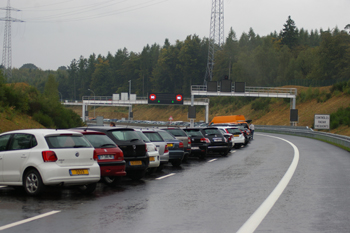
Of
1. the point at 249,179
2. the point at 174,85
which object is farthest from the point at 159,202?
the point at 174,85

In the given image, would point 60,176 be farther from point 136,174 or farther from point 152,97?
point 152,97

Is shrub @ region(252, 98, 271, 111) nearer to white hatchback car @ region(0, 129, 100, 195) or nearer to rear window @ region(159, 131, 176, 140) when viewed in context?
rear window @ region(159, 131, 176, 140)

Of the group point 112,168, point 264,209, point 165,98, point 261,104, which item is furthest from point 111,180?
point 261,104

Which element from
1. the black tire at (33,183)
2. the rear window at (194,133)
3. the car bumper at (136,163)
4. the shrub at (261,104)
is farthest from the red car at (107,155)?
the shrub at (261,104)

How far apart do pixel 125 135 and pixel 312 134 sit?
130 feet

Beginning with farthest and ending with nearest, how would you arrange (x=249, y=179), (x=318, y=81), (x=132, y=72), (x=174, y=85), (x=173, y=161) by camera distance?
(x=132, y=72)
(x=174, y=85)
(x=318, y=81)
(x=173, y=161)
(x=249, y=179)

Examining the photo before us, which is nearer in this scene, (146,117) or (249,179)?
(249,179)

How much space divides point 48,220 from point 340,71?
95.1m

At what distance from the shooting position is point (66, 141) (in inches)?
440

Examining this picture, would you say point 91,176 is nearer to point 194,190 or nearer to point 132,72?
point 194,190

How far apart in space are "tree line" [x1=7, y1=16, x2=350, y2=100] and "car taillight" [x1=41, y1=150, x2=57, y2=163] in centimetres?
7685

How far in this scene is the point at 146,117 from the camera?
13425 centimetres

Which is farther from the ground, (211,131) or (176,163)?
(211,131)

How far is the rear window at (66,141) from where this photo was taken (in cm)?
1095
